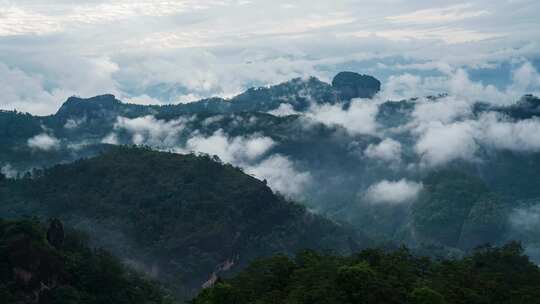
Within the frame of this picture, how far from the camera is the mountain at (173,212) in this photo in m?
127

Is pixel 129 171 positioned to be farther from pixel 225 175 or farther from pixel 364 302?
pixel 364 302

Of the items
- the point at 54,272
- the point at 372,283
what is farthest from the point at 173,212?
the point at 372,283

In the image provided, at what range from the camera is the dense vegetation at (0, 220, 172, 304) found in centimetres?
7588

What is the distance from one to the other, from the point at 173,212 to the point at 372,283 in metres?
91.8

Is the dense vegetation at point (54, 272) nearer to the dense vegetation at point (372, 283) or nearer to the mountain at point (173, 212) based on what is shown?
the dense vegetation at point (372, 283)

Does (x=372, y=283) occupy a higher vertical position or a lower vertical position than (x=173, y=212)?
higher

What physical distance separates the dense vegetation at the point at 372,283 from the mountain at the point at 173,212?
57.1m

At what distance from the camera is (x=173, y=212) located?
13738 cm

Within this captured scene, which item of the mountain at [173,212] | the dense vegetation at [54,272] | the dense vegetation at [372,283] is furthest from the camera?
the mountain at [173,212]

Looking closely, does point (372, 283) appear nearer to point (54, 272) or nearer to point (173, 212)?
point (54, 272)

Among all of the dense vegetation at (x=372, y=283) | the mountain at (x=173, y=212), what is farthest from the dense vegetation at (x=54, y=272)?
the mountain at (x=173, y=212)

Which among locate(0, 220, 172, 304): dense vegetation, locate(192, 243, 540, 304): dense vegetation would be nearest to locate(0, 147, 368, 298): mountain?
locate(0, 220, 172, 304): dense vegetation

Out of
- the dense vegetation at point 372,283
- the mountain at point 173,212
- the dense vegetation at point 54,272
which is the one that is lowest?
the mountain at point 173,212

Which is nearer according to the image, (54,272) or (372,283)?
(372,283)
